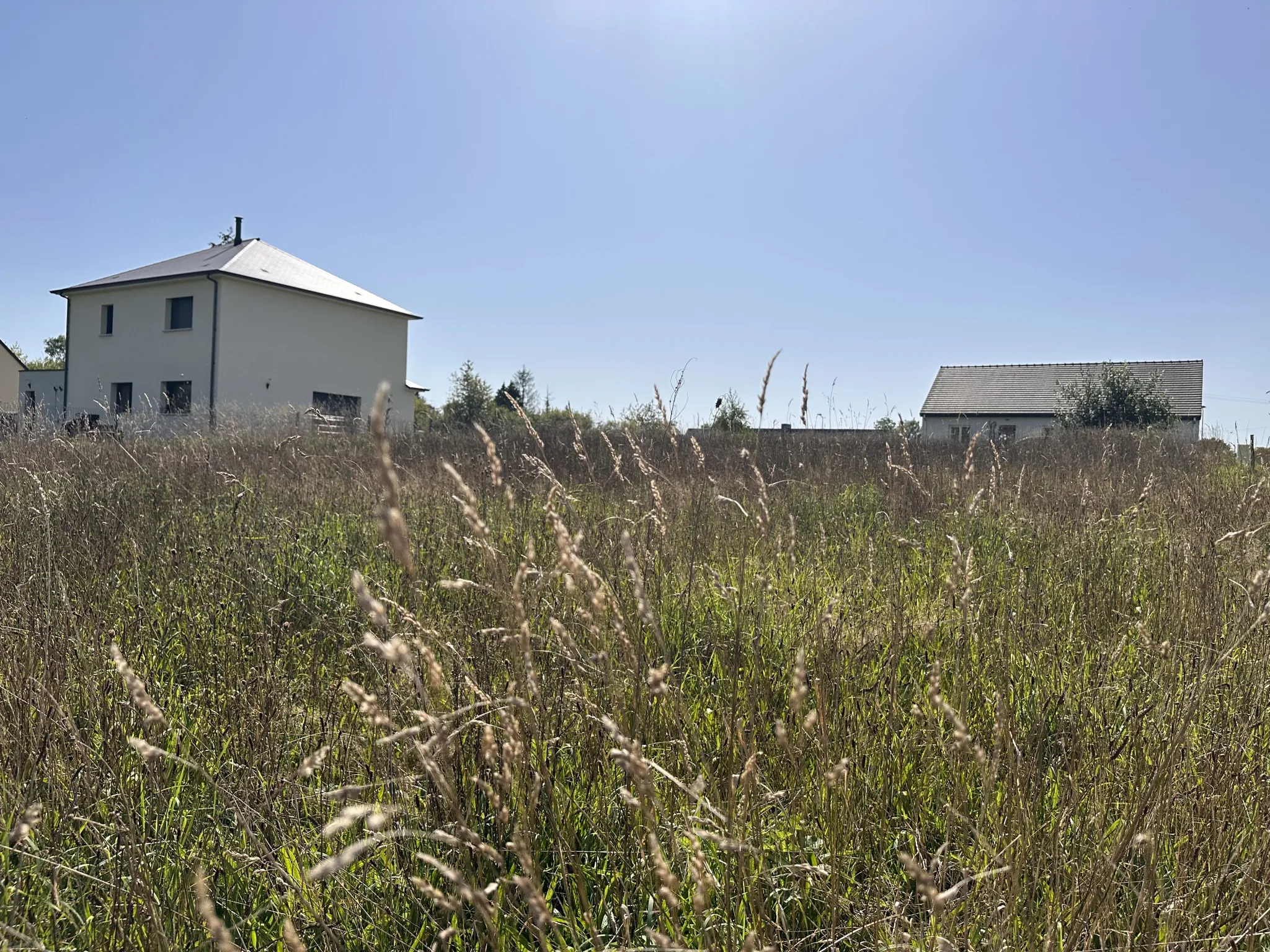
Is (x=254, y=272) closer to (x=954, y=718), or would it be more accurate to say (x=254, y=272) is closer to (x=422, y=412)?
(x=422, y=412)

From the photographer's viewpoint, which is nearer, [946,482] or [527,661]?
[527,661]

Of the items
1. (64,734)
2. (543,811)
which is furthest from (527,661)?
(64,734)

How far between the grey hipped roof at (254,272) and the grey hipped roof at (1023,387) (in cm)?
2813

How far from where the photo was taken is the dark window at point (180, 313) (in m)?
25.4

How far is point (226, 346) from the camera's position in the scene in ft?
81.1

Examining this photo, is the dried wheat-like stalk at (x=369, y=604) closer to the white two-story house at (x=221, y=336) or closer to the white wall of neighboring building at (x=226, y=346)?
the white two-story house at (x=221, y=336)

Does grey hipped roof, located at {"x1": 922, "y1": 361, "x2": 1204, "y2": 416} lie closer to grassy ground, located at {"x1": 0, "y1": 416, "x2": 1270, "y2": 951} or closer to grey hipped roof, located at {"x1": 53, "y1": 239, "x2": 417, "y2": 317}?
grey hipped roof, located at {"x1": 53, "y1": 239, "x2": 417, "y2": 317}

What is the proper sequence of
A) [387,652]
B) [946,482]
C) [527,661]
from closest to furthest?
[387,652] < [527,661] < [946,482]

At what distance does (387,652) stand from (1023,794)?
4.29ft

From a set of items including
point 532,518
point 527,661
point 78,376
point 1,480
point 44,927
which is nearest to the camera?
point 527,661

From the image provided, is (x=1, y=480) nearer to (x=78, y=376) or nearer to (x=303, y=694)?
(x=303, y=694)

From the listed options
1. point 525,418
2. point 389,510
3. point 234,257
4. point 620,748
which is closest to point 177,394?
point 234,257

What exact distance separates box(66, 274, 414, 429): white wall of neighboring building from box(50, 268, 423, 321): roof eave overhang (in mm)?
160

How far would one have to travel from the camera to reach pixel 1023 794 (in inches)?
59.4
